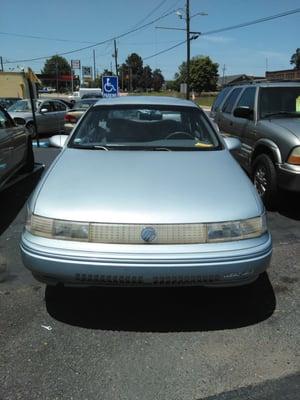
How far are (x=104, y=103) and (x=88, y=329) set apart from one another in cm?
267

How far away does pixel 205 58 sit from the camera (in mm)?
103812

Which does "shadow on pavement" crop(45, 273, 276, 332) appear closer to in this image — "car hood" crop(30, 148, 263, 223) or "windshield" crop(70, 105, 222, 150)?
"car hood" crop(30, 148, 263, 223)

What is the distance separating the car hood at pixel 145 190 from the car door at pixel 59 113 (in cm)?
1312

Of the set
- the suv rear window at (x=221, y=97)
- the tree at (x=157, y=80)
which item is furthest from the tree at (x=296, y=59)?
the suv rear window at (x=221, y=97)

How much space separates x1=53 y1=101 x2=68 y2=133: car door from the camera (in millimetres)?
17203

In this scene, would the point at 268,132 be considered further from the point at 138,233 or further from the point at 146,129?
the point at 138,233

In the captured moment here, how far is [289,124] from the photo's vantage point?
20.5 feet

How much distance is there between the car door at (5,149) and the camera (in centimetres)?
643

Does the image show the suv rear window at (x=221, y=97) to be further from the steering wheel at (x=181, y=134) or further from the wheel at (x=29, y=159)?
the steering wheel at (x=181, y=134)

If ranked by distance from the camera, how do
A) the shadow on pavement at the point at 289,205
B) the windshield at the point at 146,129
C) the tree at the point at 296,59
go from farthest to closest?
the tree at the point at 296,59
the shadow on pavement at the point at 289,205
the windshield at the point at 146,129

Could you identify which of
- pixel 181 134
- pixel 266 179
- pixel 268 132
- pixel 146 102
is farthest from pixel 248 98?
pixel 181 134

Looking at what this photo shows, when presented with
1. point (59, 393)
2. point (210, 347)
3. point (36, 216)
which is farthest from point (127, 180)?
point (59, 393)

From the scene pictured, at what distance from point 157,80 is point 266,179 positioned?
143213 mm

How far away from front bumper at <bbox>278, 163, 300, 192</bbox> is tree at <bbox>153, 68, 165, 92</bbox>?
140 m
